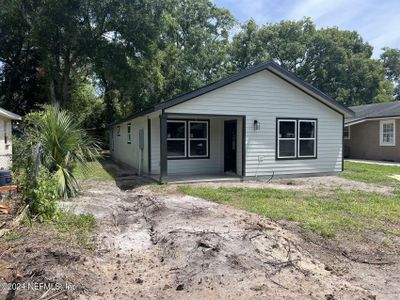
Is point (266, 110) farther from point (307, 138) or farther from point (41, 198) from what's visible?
point (41, 198)

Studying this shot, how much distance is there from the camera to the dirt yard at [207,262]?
145 inches

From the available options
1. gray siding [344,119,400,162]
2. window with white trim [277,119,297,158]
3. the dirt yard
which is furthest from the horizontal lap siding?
gray siding [344,119,400,162]

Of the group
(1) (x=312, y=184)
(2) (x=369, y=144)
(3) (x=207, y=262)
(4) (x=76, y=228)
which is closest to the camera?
(3) (x=207, y=262)

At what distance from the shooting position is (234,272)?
4102 mm

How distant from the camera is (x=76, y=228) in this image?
18.5 ft

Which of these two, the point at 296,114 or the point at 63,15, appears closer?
the point at 296,114

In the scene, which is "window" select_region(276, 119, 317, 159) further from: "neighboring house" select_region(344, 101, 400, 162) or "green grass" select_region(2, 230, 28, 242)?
"green grass" select_region(2, 230, 28, 242)

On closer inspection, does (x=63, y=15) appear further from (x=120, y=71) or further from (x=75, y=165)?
(x=75, y=165)

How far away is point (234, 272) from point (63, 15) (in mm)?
20207

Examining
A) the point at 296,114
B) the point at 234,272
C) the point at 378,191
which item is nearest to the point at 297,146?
the point at 296,114

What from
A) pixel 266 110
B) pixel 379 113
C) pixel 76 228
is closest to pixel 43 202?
pixel 76 228

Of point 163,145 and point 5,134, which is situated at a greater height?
point 5,134

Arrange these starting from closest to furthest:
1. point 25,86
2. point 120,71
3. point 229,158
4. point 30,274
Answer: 1. point 30,274
2. point 229,158
3. point 120,71
4. point 25,86

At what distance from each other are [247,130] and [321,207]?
15.8 ft
